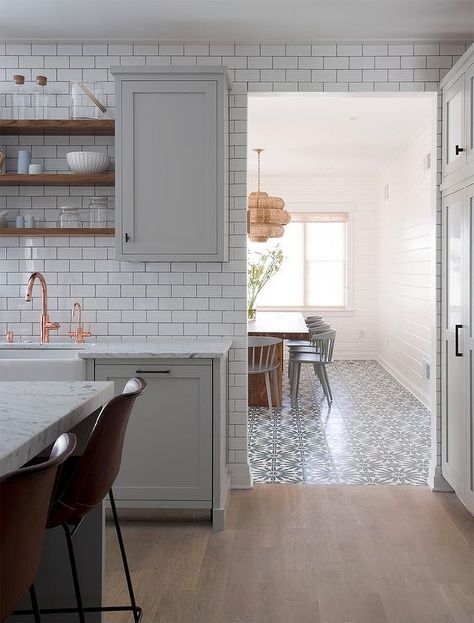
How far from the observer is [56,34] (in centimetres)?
430

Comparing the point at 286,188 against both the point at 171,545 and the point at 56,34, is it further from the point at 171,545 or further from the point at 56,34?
the point at 171,545

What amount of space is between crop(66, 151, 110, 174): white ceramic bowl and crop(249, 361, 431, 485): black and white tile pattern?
2.25m

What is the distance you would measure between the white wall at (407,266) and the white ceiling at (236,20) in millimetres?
2759

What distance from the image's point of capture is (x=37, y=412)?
204cm

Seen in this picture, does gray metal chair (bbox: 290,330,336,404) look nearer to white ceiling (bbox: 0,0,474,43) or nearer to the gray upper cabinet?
the gray upper cabinet

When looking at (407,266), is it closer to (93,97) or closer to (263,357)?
(263,357)

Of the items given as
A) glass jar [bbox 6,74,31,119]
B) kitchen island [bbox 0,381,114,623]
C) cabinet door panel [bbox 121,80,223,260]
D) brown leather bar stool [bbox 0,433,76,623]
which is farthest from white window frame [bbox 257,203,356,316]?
brown leather bar stool [bbox 0,433,76,623]

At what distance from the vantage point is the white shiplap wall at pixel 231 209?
14.5ft

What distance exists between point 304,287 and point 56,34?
806cm

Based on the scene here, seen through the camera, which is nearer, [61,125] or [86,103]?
[61,125]

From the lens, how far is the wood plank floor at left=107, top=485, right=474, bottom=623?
286 centimetres

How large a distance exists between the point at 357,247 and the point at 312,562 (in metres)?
8.86

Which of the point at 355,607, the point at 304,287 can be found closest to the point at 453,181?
the point at 355,607

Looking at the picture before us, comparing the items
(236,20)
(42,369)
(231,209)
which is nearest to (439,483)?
(231,209)
